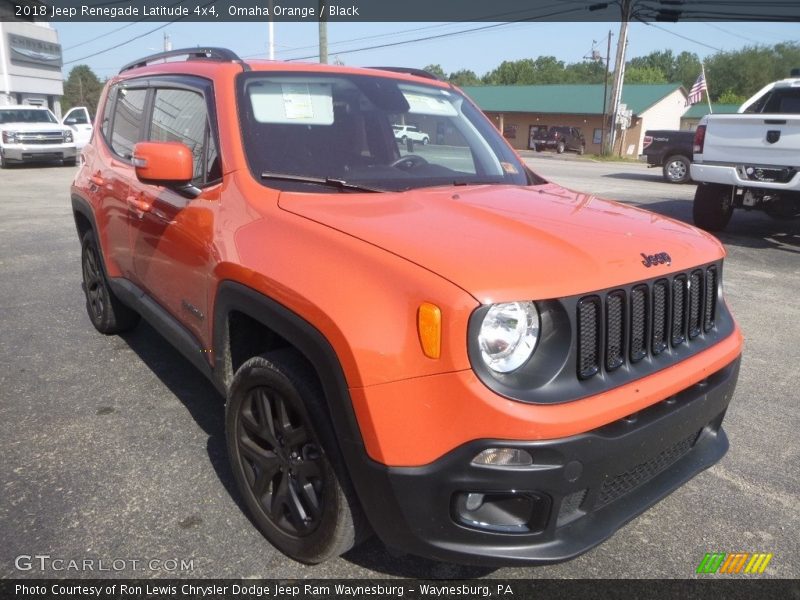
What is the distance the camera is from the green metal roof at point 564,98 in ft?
164

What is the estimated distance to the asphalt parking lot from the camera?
2461 millimetres

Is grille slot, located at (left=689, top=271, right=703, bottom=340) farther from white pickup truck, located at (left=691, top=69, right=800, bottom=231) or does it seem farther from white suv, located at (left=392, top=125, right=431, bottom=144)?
white pickup truck, located at (left=691, top=69, right=800, bottom=231)

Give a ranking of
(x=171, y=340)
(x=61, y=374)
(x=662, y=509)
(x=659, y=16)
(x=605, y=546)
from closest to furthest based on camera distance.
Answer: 1. (x=605, y=546)
2. (x=662, y=509)
3. (x=171, y=340)
4. (x=61, y=374)
5. (x=659, y=16)

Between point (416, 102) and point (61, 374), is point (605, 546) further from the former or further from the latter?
point (61, 374)

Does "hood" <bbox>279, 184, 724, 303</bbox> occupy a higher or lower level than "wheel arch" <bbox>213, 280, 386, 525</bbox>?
higher

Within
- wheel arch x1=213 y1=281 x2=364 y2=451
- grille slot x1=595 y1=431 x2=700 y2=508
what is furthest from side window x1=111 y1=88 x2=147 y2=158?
grille slot x1=595 y1=431 x2=700 y2=508

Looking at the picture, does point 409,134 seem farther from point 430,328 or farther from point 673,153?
point 673,153

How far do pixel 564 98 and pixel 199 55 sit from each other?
5265 centimetres

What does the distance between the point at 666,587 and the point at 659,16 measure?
33519mm

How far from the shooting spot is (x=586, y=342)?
2.00 meters

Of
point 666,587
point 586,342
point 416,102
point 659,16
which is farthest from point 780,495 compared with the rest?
point 659,16

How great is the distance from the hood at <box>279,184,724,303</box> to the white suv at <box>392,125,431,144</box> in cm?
59

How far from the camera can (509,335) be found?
6.32 feet

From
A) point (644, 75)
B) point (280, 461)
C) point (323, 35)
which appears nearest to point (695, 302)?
point (280, 461)
